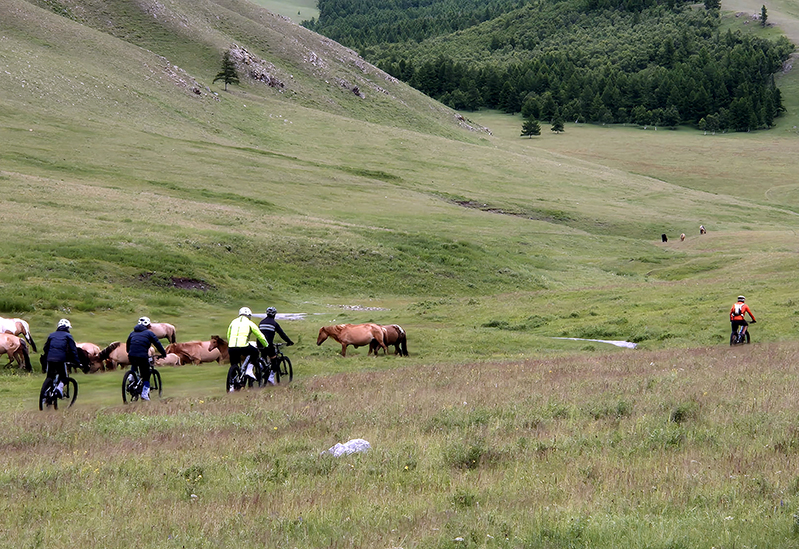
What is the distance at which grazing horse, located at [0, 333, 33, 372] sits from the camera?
23.6 meters

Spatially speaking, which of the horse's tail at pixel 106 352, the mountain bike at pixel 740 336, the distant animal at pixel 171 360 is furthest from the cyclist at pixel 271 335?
the mountain bike at pixel 740 336

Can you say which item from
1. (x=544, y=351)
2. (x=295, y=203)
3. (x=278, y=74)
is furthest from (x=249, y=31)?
(x=544, y=351)

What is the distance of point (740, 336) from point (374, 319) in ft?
54.9

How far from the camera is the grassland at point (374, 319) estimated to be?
9.30 meters

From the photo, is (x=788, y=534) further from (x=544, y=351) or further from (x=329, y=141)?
(x=329, y=141)

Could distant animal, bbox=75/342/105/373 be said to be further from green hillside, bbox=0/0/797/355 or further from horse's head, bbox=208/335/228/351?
green hillside, bbox=0/0/797/355

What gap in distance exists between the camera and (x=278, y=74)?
146 meters

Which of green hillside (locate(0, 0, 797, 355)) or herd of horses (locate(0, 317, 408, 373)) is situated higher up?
green hillside (locate(0, 0, 797, 355))

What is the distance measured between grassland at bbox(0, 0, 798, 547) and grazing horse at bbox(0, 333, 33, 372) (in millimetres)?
1776

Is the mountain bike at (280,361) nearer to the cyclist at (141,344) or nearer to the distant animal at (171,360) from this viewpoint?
the cyclist at (141,344)

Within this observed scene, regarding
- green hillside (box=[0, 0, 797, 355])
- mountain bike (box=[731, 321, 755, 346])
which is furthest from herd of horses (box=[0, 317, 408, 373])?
mountain bike (box=[731, 321, 755, 346])

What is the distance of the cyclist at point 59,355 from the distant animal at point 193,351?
24.8 ft

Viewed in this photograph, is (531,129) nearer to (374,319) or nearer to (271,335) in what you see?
(374,319)

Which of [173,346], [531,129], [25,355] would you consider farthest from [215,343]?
[531,129]
